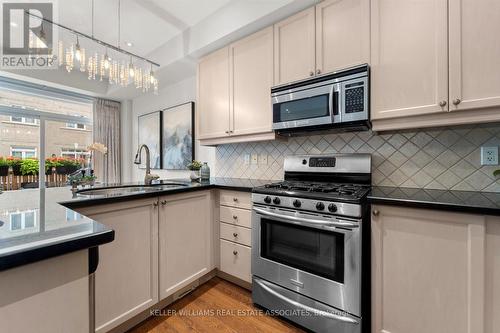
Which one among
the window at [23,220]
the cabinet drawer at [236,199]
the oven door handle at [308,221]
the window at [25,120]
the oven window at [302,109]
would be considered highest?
the window at [25,120]

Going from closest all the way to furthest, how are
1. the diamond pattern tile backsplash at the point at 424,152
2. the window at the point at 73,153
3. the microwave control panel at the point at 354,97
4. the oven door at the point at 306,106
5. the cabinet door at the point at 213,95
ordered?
the diamond pattern tile backsplash at the point at 424,152
the microwave control panel at the point at 354,97
the oven door at the point at 306,106
the cabinet door at the point at 213,95
the window at the point at 73,153

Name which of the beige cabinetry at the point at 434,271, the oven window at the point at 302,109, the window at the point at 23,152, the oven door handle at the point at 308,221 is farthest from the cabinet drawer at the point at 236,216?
the window at the point at 23,152

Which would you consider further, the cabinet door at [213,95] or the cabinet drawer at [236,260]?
the cabinet door at [213,95]

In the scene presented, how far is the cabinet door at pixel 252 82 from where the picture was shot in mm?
2131

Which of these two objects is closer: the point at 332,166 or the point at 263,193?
the point at 263,193

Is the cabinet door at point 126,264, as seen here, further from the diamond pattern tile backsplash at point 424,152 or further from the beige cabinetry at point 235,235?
the diamond pattern tile backsplash at point 424,152

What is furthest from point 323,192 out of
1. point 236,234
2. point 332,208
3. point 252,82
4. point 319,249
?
point 252,82

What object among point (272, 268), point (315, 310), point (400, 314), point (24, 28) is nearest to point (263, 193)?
point (272, 268)

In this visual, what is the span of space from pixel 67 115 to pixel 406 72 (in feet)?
16.3

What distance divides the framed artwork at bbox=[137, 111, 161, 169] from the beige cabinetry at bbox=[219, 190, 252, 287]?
6.95 feet

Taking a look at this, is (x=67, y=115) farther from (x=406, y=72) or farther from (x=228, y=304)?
(x=406, y=72)

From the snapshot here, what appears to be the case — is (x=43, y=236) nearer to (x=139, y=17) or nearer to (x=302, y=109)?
(x=302, y=109)

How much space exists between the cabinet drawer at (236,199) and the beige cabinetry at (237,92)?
581mm

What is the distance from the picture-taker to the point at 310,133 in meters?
2.10
